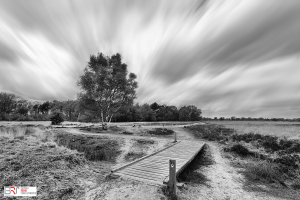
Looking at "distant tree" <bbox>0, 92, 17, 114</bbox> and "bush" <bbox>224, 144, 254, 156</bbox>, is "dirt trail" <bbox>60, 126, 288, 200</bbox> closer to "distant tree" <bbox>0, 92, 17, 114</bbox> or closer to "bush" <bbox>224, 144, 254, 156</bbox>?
"bush" <bbox>224, 144, 254, 156</bbox>

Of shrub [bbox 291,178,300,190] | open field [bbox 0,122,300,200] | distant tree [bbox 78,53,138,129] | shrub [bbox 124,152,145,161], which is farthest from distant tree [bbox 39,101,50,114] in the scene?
shrub [bbox 291,178,300,190]

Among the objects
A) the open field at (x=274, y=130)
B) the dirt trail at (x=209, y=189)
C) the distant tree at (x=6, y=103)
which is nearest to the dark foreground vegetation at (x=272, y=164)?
the dirt trail at (x=209, y=189)

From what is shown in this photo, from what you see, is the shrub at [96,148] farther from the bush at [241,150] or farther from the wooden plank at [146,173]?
the bush at [241,150]

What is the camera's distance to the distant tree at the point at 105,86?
2480 cm

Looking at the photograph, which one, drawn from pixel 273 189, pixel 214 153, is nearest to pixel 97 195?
pixel 273 189

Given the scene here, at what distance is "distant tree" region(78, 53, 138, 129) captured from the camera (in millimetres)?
24797

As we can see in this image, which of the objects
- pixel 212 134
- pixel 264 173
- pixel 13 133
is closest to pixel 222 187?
pixel 264 173

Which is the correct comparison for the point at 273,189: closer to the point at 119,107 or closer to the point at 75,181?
the point at 75,181

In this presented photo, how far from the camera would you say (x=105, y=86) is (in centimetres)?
2547

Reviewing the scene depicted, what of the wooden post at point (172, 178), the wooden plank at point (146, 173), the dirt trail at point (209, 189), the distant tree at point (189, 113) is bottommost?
the dirt trail at point (209, 189)

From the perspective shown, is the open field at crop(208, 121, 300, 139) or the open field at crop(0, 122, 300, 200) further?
the open field at crop(208, 121, 300, 139)

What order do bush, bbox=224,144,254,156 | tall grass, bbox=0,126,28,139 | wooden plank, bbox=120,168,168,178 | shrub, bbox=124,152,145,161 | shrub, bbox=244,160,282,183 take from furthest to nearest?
bush, bbox=224,144,254,156 → shrub, bbox=124,152,145,161 → tall grass, bbox=0,126,28,139 → shrub, bbox=244,160,282,183 → wooden plank, bbox=120,168,168,178

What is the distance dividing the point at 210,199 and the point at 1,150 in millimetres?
10952

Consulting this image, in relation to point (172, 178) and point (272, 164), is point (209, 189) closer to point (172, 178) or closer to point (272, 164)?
point (172, 178)
